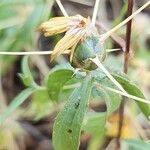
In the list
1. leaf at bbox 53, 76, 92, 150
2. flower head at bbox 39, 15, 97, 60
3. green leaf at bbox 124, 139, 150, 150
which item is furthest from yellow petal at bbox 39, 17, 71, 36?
green leaf at bbox 124, 139, 150, 150

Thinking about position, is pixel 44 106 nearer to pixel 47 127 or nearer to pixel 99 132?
pixel 99 132

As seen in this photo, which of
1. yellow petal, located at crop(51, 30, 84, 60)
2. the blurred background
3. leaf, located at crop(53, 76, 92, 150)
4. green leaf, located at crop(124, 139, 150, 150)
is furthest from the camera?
the blurred background

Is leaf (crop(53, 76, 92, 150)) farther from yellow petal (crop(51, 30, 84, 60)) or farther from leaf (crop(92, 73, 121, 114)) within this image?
yellow petal (crop(51, 30, 84, 60))

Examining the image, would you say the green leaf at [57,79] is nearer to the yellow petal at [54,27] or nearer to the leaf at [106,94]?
A: the leaf at [106,94]

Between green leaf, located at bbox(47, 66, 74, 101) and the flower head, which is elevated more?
the flower head

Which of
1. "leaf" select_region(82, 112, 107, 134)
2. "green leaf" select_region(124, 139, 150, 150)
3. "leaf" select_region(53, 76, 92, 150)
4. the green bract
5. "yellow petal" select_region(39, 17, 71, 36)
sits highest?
"yellow petal" select_region(39, 17, 71, 36)

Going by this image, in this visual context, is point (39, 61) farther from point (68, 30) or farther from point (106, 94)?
point (68, 30)
